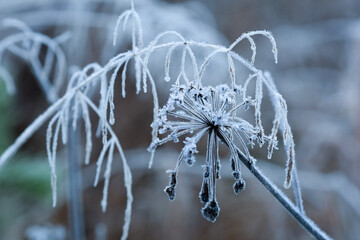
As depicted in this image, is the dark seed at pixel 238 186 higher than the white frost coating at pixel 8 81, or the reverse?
the white frost coating at pixel 8 81

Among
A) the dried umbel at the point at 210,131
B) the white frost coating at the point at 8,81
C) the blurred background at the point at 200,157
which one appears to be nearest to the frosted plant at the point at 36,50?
the white frost coating at the point at 8,81

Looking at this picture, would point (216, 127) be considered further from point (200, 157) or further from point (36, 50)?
point (200, 157)

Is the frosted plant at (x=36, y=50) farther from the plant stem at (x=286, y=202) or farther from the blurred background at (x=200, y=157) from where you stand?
the plant stem at (x=286, y=202)

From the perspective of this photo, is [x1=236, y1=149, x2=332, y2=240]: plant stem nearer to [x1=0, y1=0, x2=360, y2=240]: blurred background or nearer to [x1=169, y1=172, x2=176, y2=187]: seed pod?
[x1=169, y1=172, x2=176, y2=187]: seed pod

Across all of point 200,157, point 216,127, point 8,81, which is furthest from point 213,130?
point 200,157

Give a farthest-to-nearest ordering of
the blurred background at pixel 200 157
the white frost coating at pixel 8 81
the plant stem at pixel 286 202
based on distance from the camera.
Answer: the blurred background at pixel 200 157
the white frost coating at pixel 8 81
the plant stem at pixel 286 202

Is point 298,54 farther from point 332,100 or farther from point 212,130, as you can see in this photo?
point 212,130

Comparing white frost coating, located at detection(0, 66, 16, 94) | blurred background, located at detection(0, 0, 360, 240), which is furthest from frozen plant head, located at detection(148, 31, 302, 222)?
blurred background, located at detection(0, 0, 360, 240)

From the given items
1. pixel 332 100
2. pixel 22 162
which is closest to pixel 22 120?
pixel 22 162
